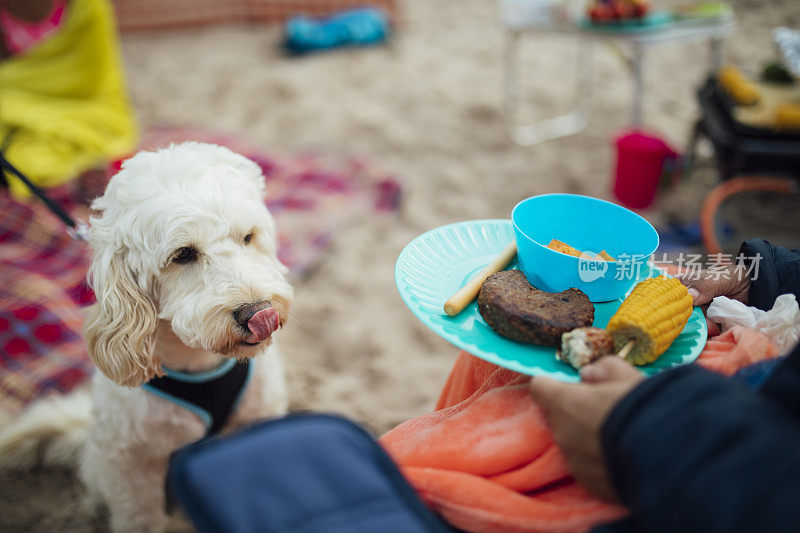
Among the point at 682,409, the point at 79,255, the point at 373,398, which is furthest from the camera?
the point at 79,255

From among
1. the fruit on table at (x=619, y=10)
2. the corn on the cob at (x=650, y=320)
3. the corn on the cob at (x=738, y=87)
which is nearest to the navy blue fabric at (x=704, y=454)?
the corn on the cob at (x=650, y=320)

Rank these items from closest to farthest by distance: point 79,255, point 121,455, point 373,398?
point 121,455, point 373,398, point 79,255

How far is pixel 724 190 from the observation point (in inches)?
108

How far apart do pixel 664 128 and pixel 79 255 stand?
3.95 m

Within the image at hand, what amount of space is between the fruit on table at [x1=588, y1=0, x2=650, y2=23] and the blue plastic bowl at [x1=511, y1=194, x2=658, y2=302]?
2.59 metres

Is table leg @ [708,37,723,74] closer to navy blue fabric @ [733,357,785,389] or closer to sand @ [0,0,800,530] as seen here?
sand @ [0,0,800,530]

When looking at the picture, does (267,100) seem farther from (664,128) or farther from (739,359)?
(739,359)

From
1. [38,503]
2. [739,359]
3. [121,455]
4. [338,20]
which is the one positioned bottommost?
[38,503]

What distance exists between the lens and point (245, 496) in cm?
67

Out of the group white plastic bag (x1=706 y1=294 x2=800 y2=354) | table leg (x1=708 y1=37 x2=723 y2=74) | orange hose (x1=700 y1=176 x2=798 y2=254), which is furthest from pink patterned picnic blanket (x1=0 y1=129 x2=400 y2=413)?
table leg (x1=708 y1=37 x2=723 y2=74)

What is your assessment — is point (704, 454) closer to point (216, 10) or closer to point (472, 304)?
point (472, 304)

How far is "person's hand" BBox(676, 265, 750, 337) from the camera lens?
39.9 inches

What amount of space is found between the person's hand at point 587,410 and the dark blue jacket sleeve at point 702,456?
0.03 m

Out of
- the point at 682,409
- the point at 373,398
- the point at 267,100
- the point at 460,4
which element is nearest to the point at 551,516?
the point at 682,409
